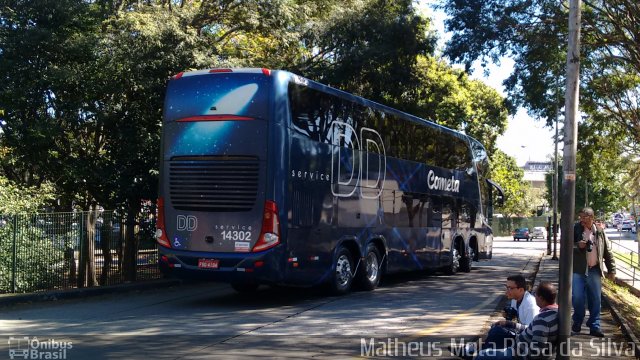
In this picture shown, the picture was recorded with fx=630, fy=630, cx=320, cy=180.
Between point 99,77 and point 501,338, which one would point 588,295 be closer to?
point 501,338

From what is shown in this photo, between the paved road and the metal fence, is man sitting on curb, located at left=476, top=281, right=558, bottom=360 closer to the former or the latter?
the paved road

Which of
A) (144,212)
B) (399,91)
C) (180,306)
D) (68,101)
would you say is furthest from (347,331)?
(399,91)

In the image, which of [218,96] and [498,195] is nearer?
[218,96]

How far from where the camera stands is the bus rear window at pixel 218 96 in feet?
37.8

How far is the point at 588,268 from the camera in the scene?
9375mm

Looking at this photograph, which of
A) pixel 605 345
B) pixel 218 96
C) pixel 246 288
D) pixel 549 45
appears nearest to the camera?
pixel 605 345

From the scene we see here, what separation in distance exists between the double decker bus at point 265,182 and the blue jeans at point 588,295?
490 centimetres

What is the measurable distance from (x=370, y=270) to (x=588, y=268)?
6.16 meters

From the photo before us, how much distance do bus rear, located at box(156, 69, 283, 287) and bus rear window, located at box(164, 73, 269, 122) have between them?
2cm

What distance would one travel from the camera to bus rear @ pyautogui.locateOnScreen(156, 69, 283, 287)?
11297 millimetres

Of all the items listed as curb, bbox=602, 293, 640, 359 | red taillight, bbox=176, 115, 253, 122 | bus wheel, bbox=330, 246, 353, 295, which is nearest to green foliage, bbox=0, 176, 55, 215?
red taillight, bbox=176, 115, 253, 122

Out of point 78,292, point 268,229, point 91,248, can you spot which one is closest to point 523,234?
point 91,248

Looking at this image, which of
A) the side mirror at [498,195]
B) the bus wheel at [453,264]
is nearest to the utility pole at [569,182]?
the bus wheel at [453,264]

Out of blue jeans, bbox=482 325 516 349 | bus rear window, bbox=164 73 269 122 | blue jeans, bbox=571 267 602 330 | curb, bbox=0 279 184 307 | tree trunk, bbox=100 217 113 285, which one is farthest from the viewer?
tree trunk, bbox=100 217 113 285
